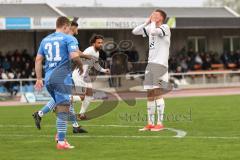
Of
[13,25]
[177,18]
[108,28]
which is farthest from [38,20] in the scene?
[177,18]

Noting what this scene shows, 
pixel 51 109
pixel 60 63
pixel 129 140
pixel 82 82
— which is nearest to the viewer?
pixel 60 63

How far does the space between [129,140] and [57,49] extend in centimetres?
207

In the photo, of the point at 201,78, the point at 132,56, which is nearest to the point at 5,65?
the point at 132,56

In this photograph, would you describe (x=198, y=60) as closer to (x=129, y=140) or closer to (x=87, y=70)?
(x=87, y=70)

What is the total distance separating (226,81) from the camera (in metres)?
41.4

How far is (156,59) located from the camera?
14578mm

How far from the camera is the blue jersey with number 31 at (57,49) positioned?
1183cm

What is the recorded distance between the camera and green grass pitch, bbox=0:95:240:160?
34.6ft

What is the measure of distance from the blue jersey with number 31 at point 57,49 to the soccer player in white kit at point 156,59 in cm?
→ 287

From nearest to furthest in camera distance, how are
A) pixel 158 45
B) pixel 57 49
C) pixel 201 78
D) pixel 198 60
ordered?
pixel 57 49 → pixel 158 45 → pixel 201 78 → pixel 198 60

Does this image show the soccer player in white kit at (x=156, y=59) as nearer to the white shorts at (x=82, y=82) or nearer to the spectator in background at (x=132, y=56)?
the white shorts at (x=82, y=82)

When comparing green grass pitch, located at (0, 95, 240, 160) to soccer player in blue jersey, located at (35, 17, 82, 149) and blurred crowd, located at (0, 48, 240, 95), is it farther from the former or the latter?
blurred crowd, located at (0, 48, 240, 95)

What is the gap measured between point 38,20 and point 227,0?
225 ft

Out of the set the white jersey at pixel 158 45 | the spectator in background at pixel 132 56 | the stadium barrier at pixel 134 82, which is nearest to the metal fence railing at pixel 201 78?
the stadium barrier at pixel 134 82
